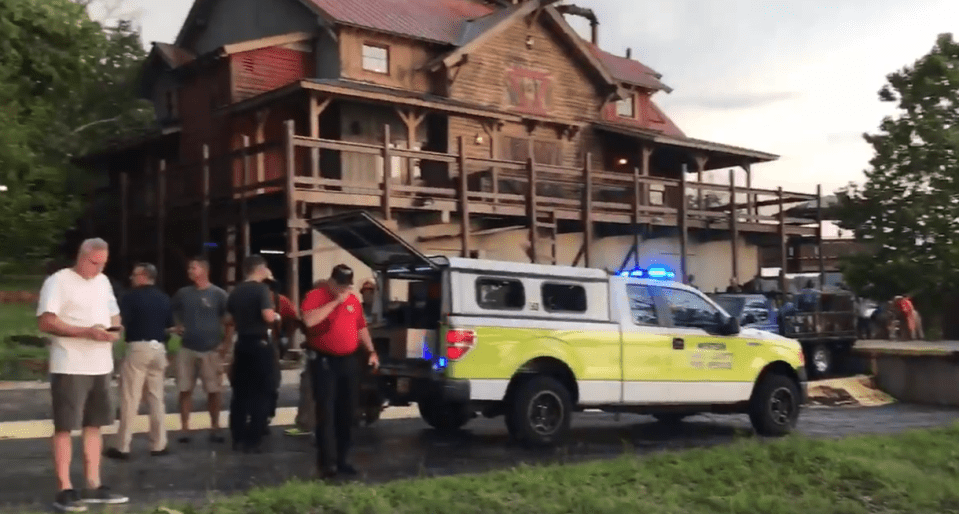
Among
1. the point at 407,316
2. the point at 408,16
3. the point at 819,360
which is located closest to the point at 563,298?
the point at 407,316

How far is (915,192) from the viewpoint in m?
26.7

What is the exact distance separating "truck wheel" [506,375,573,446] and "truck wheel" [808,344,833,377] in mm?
12500

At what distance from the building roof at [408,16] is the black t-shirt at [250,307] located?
18.5 metres

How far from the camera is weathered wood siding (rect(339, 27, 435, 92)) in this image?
2803cm

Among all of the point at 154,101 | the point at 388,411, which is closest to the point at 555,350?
the point at 388,411

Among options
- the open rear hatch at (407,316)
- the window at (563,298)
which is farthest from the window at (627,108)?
the window at (563,298)

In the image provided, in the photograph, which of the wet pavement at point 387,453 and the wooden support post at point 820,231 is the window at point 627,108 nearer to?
the wooden support post at point 820,231

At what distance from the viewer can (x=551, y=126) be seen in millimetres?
31453

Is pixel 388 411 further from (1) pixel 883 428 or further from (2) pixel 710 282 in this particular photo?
(2) pixel 710 282

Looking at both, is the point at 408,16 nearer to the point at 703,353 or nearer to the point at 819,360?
the point at 819,360

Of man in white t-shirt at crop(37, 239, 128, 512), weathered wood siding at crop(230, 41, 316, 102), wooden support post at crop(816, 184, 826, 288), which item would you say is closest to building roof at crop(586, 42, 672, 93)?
wooden support post at crop(816, 184, 826, 288)

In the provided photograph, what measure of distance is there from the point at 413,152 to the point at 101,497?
15020 millimetres

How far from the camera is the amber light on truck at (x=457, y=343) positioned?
1045cm

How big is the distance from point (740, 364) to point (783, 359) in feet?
2.16
